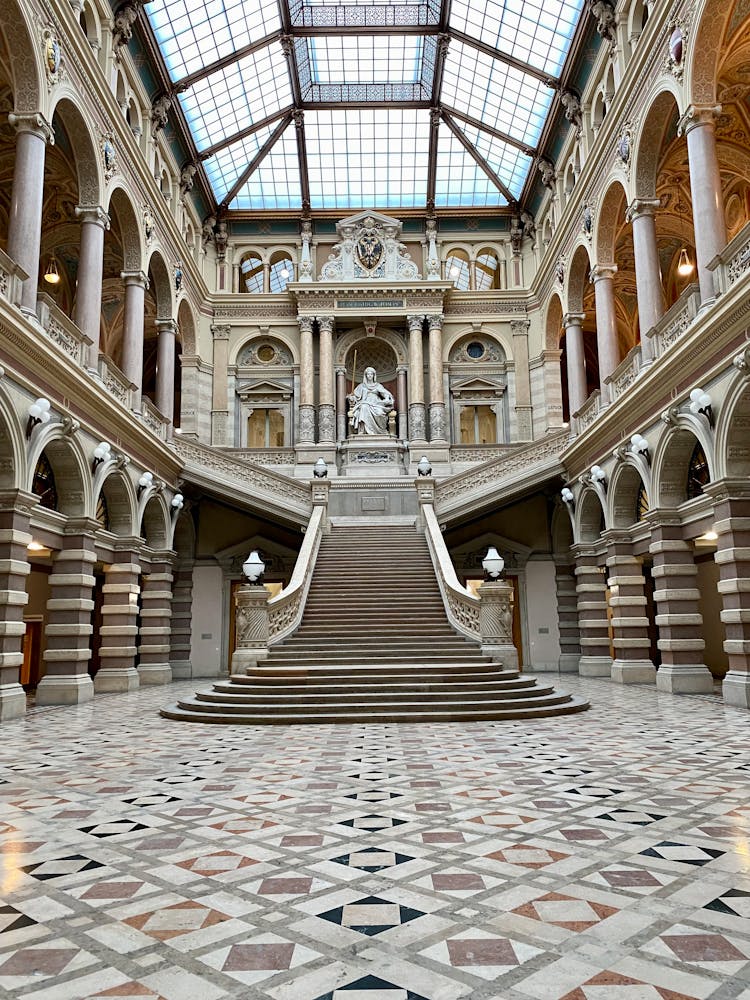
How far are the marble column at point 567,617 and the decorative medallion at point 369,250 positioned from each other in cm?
1408

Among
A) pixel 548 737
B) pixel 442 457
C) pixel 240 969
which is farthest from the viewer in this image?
pixel 442 457

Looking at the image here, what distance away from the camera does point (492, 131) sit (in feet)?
89.6

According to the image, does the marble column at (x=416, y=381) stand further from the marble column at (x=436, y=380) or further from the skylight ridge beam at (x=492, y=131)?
the skylight ridge beam at (x=492, y=131)

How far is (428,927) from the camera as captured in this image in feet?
11.6

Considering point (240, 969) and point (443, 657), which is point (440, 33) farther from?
point (240, 969)

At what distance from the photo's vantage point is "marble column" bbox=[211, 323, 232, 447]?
2888 centimetres

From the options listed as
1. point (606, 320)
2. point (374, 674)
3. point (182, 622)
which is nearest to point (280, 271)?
point (182, 622)

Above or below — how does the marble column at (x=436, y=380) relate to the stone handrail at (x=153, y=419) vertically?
above

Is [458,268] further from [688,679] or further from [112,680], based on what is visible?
[112,680]

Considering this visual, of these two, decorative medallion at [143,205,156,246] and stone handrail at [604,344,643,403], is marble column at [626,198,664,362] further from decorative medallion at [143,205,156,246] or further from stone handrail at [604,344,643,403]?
decorative medallion at [143,205,156,246]

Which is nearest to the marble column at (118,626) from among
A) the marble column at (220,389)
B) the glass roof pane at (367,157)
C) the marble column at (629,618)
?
the marble column at (220,389)

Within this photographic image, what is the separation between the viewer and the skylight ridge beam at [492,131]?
26.5 metres

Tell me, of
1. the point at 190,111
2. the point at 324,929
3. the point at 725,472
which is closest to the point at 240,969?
the point at 324,929

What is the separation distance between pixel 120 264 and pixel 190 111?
5.61 metres
